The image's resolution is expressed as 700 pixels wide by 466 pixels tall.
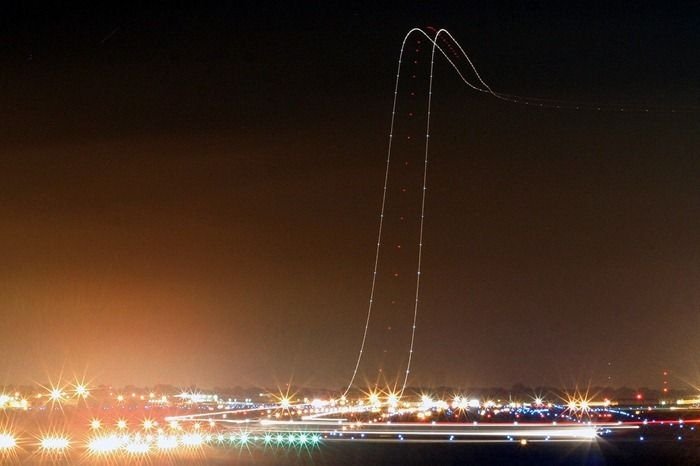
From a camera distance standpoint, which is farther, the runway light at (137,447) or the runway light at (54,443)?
the runway light at (54,443)

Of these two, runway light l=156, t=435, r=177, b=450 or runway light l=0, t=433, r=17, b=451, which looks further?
runway light l=156, t=435, r=177, b=450

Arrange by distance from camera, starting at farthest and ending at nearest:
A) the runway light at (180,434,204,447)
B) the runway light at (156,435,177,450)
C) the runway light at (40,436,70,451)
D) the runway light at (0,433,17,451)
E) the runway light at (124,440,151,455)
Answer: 1. the runway light at (180,434,204,447)
2. the runway light at (156,435,177,450)
3. the runway light at (0,433,17,451)
4. the runway light at (40,436,70,451)
5. the runway light at (124,440,151,455)

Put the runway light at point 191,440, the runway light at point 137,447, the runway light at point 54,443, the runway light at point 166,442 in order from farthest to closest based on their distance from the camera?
the runway light at point 191,440, the runway light at point 166,442, the runway light at point 54,443, the runway light at point 137,447

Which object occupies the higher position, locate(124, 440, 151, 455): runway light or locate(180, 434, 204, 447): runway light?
locate(180, 434, 204, 447): runway light

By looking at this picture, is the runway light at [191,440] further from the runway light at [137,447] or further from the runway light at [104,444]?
the runway light at [104,444]

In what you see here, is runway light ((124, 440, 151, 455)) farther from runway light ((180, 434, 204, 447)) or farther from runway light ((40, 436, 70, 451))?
runway light ((40, 436, 70, 451))

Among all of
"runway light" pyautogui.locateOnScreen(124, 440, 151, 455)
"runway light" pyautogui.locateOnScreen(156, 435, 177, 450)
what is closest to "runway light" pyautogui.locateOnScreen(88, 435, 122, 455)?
"runway light" pyautogui.locateOnScreen(124, 440, 151, 455)

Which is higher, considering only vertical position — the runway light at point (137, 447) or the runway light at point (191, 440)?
the runway light at point (191, 440)

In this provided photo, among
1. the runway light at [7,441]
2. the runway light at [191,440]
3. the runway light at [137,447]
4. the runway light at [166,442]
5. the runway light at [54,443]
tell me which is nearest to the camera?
the runway light at [137,447]

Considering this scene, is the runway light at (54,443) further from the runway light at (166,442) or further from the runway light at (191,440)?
the runway light at (191,440)

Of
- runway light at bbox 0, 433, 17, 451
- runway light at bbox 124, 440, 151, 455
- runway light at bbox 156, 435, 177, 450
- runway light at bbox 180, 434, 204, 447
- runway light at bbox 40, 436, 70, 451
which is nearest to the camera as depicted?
runway light at bbox 124, 440, 151, 455

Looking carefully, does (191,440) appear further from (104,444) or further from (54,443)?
(54,443)

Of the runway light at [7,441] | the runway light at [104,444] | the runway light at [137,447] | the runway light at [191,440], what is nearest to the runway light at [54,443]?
the runway light at [104,444]
